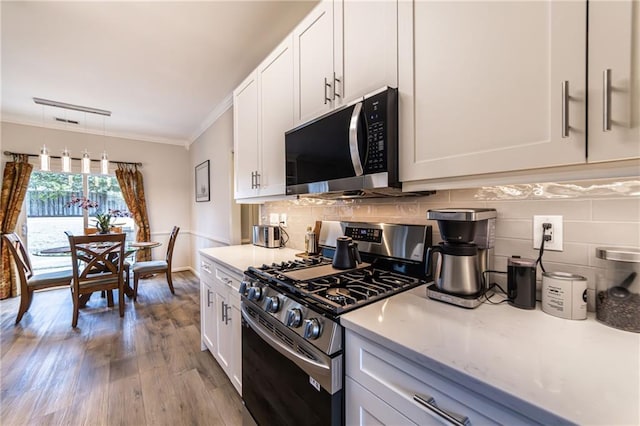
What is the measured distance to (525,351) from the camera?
653 mm

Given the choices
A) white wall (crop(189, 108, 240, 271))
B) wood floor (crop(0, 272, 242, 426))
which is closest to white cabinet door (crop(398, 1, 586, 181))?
wood floor (crop(0, 272, 242, 426))

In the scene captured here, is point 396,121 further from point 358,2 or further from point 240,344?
point 240,344

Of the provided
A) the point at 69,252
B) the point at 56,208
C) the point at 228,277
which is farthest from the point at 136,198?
the point at 228,277

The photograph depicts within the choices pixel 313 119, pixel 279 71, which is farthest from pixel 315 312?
pixel 279 71

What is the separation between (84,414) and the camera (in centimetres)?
164

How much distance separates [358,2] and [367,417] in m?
1.66

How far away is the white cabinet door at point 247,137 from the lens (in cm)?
210

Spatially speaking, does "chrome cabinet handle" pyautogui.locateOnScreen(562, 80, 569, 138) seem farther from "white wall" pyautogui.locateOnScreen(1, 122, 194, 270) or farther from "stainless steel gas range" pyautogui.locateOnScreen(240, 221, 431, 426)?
"white wall" pyautogui.locateOnScreen(1, 122, 194, 270)

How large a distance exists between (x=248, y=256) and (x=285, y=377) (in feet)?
3.37

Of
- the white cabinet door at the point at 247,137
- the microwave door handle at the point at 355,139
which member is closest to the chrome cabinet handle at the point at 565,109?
the microwave door handle at the point at 355,139

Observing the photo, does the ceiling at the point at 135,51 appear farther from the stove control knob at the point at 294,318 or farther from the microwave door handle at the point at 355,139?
the stove control knob at the point at 294,318

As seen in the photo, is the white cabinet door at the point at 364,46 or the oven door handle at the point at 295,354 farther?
the white cabinet door at the point at 364,46

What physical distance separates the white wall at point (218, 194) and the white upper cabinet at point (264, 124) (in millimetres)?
1148

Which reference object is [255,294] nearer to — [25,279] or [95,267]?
[95,267]
